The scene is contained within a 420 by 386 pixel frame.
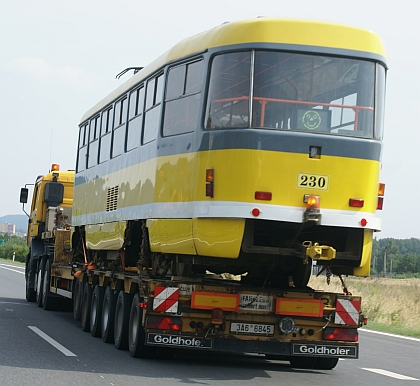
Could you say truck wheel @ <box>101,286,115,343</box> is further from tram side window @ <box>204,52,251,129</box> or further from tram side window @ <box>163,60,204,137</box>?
tram side window @ <box>204,52,251,129</box>

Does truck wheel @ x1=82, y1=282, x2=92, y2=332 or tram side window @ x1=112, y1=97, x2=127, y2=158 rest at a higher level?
tram side window @ x1=112, y1=97, x2=127, y2=158

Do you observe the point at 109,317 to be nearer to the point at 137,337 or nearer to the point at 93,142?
the point at 137,337

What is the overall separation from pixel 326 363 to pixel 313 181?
287 centimetres

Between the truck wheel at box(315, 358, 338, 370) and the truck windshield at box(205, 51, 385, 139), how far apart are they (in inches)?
121

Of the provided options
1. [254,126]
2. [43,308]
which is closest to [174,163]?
[254,126]

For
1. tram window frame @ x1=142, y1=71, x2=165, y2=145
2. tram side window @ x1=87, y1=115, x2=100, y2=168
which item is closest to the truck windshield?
tram window frame @ x1=142, y1=71, x2=165, y2=145

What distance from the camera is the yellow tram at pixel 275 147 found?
11062mm

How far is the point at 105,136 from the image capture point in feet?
55.7

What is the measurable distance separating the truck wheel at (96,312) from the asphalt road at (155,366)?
156 millimetres

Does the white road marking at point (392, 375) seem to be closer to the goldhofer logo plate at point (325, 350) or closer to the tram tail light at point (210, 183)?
the goldhofer logo plate at point (325, 350)

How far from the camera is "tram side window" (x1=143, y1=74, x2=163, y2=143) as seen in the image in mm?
13031

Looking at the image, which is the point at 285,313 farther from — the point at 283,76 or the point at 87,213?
the point at 87,213

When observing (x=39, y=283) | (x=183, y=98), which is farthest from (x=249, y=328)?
(x=39, y=283)

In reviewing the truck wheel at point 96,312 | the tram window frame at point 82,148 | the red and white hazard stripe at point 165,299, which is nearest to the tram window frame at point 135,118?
the truck wheel at point 96,312
